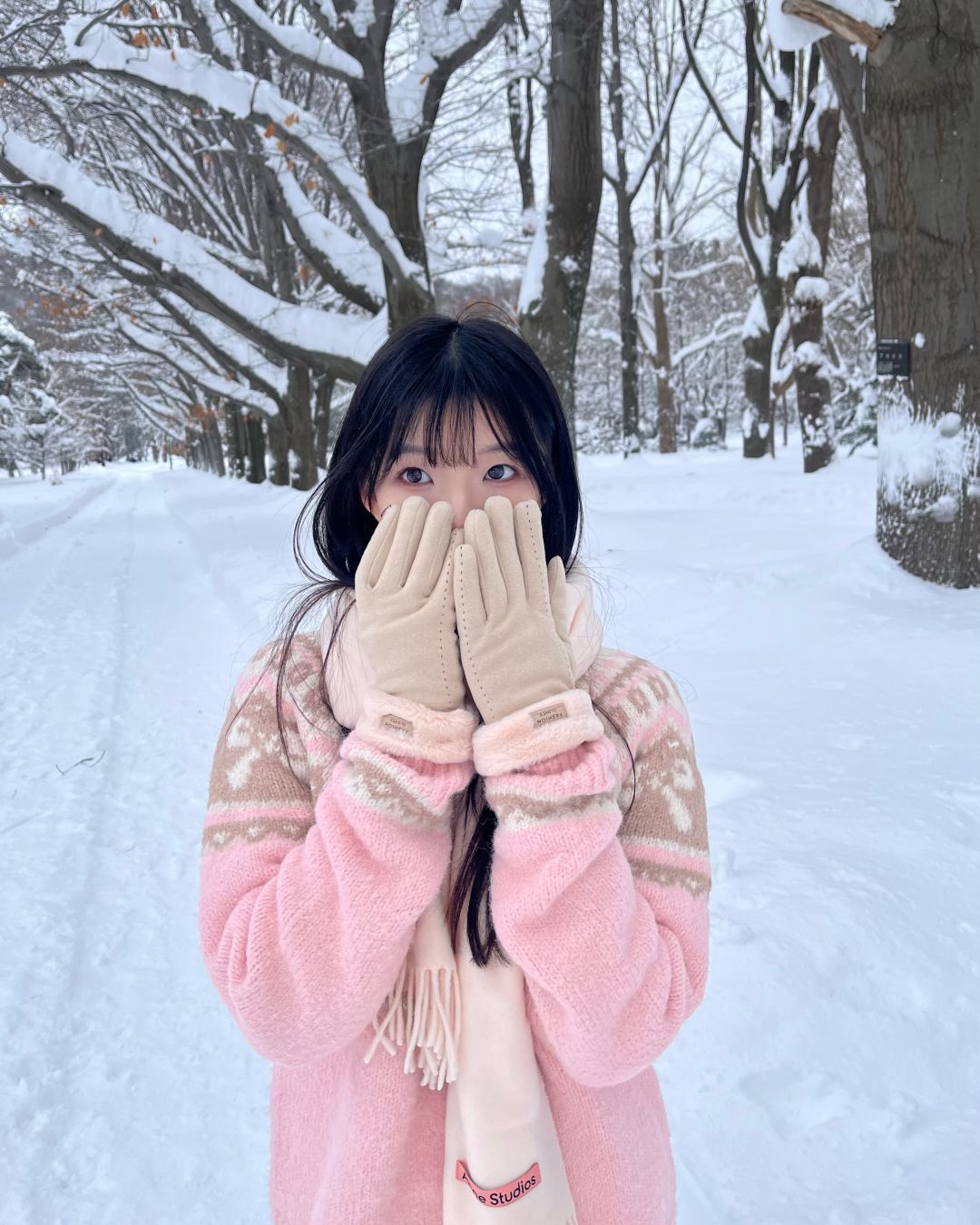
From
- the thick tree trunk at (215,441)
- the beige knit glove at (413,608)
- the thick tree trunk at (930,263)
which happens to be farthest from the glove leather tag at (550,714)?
the thick tree trunk at (215,441)

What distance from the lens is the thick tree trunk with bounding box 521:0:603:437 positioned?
728 centimetres

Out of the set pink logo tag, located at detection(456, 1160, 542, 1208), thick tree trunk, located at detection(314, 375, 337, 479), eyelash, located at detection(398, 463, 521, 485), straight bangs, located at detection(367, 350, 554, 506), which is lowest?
pink logo tag, located at detection(456, 1160, 542, 1208)

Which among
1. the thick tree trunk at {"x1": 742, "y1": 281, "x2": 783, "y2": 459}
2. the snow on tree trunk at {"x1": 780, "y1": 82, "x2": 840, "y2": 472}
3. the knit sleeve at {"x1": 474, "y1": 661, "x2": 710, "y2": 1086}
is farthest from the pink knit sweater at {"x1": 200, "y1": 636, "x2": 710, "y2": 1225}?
the thick tree trunk at {"x1": 742, "y1": 281, "x2": 783, "y2": 459}

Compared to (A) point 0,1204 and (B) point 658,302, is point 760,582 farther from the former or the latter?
(B) point 658,302

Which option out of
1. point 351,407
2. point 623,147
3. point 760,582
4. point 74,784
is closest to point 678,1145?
point 351,407

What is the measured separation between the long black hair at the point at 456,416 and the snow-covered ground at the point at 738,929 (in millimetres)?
314

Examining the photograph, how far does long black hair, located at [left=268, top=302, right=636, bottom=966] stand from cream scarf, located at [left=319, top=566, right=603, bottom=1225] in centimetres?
7

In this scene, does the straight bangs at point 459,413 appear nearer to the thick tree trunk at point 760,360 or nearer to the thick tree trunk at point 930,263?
the thick tree trunk at point 930,263

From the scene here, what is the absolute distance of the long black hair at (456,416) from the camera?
3.98 ft

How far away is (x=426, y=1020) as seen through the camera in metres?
1.07

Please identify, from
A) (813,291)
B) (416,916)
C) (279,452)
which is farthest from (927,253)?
(279,452)

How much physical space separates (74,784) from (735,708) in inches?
132

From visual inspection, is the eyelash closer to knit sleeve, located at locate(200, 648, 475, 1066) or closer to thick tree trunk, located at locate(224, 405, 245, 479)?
knit sleeve, located at locate(200, 648, 475, 1066)

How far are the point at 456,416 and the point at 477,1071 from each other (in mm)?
869
